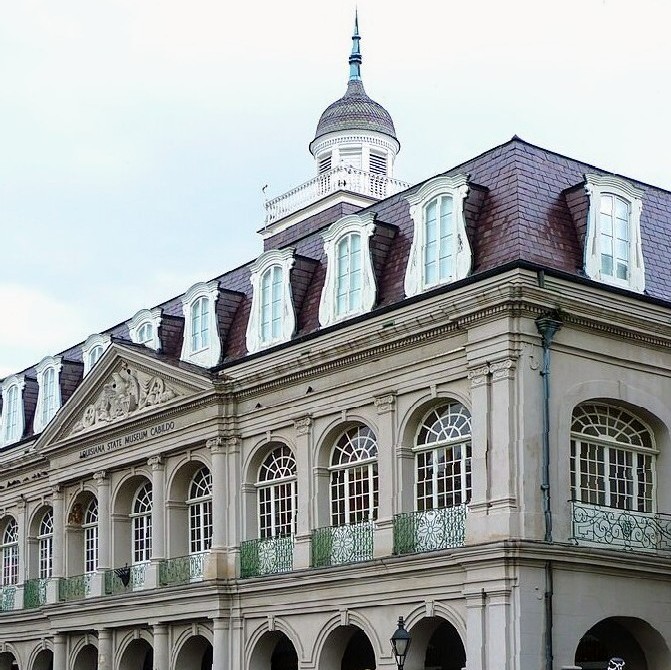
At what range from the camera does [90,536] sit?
137ft

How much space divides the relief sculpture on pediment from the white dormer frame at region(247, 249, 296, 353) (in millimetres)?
2891

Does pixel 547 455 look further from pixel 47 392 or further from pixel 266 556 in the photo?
pixel 47 392

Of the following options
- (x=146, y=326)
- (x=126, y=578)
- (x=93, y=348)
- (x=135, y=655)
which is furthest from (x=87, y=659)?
(x=146, y=326)

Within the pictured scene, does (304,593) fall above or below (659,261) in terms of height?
below

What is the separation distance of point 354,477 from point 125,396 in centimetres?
930

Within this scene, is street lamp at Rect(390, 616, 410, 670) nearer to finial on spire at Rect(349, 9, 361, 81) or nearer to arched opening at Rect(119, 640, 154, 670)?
arched opening at Rect(119, 640, 154, 670)

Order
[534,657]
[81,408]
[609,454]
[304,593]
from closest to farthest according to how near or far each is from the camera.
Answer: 1. [534,657]
2. [609,454]
3. [304,593]
4. [81,408]

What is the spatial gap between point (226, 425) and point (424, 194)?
8.22 metres

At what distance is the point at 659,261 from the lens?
100ft

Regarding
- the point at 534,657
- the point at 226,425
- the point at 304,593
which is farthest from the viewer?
the point at 226,425

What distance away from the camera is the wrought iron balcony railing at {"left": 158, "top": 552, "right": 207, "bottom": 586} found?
116ft

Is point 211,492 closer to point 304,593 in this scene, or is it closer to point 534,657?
point 304,593

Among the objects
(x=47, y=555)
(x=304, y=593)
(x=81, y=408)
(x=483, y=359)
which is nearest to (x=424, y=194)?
(x=483, y=359)

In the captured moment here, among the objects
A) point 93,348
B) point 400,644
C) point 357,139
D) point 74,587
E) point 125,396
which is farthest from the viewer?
point 357,139
